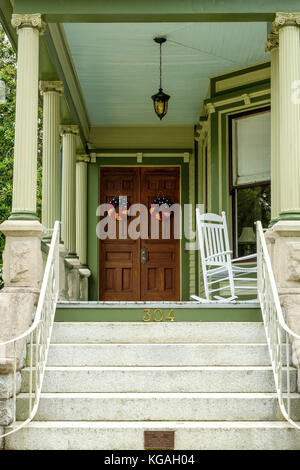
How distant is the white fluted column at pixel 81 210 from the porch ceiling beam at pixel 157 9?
441cm

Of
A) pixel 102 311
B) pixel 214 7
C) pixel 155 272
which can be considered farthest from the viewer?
pixel 155 272

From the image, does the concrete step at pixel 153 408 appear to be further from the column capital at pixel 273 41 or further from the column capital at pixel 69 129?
the column capital at pixel 69 129

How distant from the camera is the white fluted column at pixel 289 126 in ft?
17.5

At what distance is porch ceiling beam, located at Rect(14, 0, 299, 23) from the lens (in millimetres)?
5527

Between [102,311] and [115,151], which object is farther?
[115,151]

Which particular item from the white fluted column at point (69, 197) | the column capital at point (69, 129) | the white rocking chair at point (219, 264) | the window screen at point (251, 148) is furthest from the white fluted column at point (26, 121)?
the window screen at point (251, 148)

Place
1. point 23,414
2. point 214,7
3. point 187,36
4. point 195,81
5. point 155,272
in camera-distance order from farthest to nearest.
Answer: point 155,272, point 195,81, point 187,36, point 214,7, point 23,414

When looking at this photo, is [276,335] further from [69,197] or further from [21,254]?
[69,197]

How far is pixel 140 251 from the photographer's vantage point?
987 centimetres

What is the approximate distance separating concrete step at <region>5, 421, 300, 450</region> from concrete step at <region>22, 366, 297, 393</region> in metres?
0.46

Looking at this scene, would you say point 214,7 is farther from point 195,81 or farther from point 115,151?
point 115,151
